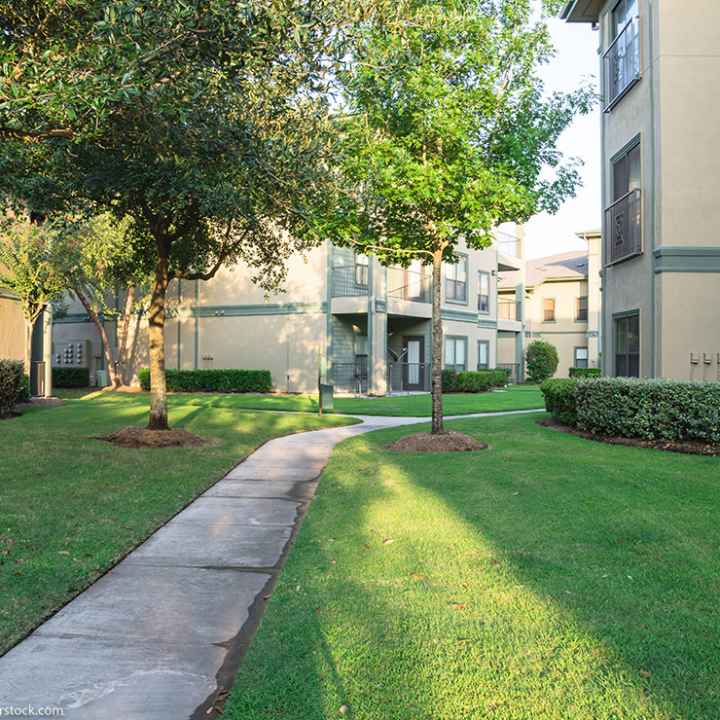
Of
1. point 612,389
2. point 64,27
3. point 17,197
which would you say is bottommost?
point 612,389

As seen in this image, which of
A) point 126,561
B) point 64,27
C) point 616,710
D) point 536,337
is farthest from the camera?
point 536,337

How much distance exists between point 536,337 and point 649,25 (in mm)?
34097

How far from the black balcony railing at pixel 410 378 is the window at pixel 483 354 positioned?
5.65 meters

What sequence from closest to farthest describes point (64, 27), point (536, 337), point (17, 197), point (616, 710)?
1. point (616, 710)
2. point (64, 27)
3. point (17, 197)
4. point (536, 337)

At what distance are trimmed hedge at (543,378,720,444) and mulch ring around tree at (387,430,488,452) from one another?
6.55ft

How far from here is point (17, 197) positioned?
31.3ft

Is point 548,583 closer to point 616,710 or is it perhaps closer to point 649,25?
point 616,710

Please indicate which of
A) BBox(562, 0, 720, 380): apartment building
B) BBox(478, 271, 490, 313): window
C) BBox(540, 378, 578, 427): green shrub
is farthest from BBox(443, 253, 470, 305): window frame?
BBox(562, 0, 720, 380): apartment building

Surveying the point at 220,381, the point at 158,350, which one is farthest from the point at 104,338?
the point at 158,350

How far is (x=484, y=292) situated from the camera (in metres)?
34.6

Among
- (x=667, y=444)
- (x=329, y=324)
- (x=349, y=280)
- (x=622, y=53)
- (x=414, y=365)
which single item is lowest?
(x=667, y=444)

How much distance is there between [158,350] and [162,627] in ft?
29.4

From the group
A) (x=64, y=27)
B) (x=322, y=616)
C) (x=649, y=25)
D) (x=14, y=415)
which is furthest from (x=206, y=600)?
(x=14, y=415)

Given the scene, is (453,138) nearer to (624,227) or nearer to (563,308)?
(624,227)
